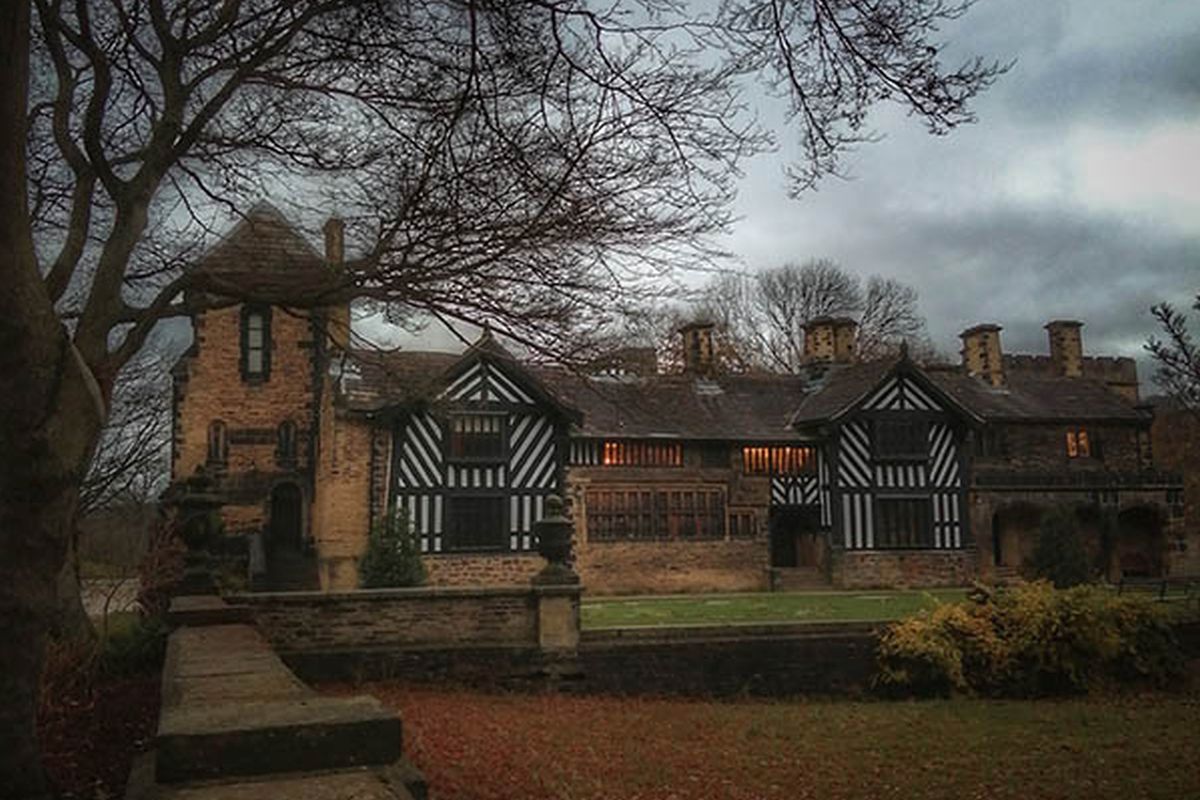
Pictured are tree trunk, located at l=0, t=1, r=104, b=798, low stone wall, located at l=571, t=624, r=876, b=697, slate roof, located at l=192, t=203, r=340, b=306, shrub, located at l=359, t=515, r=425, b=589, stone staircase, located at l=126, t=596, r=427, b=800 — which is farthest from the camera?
shrub, located at l=359, t=515, r=425, b=589

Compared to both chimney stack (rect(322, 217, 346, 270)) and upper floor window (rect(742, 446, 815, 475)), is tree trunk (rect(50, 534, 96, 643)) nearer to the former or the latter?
chimney stack (rect(322, 217, 346, 270))

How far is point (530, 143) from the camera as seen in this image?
623cm

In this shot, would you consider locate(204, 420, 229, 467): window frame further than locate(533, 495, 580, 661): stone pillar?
Yes

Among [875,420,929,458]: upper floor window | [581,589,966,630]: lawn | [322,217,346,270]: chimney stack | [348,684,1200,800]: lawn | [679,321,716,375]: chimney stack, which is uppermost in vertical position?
[679,321,716,375]: chimney stack

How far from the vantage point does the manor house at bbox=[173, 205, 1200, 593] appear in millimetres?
23984

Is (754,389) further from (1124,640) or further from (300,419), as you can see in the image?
(1124,640)

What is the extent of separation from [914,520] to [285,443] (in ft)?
58.3

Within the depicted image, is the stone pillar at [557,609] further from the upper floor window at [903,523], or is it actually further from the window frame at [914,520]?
the upper floor window at [903,523]

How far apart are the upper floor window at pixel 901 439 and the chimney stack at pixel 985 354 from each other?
677cm

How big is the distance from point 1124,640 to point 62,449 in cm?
1511

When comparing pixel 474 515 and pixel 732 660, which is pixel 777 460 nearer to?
pixel 474 515

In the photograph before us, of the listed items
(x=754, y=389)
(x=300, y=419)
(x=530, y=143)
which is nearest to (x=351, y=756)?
(x=530, y=143)

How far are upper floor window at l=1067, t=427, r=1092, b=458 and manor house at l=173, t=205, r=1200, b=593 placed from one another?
0.07 meters

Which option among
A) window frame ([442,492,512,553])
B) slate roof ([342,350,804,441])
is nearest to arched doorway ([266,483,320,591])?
window frame ([442,492,512,553])
